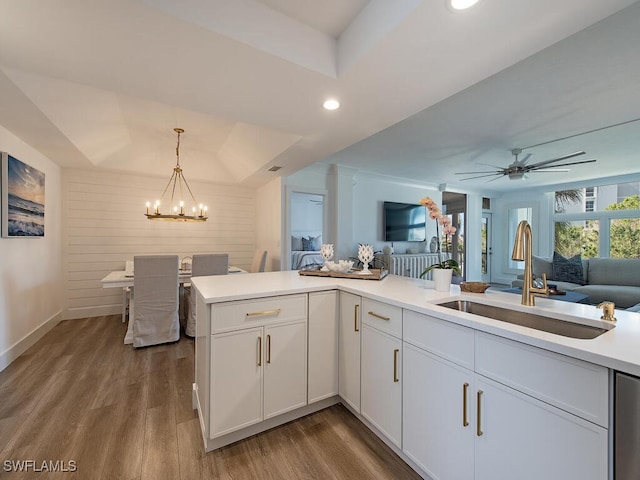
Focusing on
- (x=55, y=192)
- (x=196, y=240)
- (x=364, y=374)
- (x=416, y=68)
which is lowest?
(x=364, y=374)

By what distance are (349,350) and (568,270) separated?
4966 mm

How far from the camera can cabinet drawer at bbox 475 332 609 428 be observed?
834mm

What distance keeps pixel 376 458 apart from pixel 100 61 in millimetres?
2737

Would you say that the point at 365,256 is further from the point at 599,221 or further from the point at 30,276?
the point at 599,221

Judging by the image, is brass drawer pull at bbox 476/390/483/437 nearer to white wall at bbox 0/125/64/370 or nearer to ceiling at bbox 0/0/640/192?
ceiling at bbox 0/0/640/192

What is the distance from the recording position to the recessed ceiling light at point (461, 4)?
1150mm

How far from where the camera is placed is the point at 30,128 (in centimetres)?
262

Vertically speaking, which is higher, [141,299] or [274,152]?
[274,152]

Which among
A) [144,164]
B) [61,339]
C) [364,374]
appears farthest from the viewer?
[144,164]

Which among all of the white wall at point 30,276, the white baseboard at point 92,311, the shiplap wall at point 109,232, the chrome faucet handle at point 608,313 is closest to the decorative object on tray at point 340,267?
the chrome faucet handle at point 608,313

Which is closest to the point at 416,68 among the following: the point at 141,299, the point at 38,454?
the point at 38,454

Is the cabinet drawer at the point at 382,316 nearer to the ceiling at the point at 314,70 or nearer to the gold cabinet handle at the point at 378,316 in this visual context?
the gold cabinet handle at the point at 378,316

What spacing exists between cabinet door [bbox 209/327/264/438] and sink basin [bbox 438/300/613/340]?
1.15 meters

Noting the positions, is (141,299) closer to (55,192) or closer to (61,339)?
(61,339)
